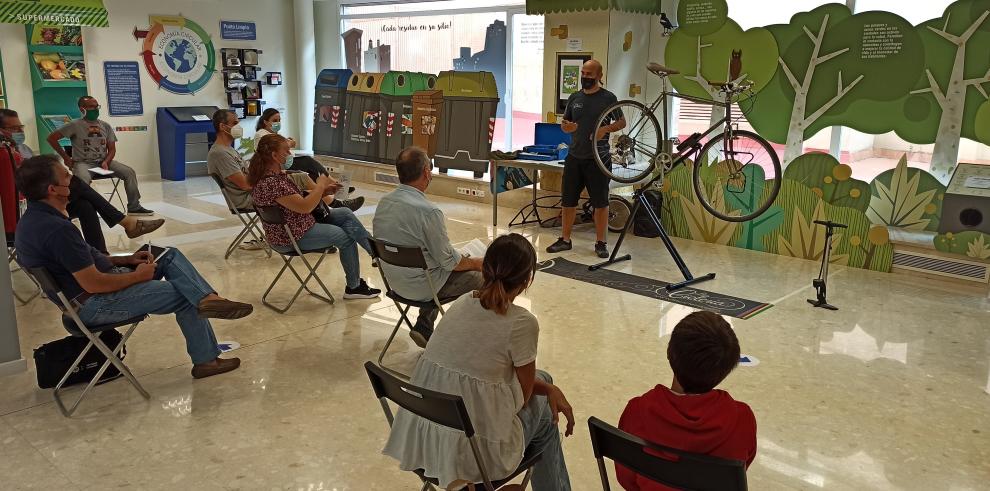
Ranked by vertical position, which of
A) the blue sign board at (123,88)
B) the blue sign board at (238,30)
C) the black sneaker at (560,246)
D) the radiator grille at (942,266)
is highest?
the blue sign board at (238,30)

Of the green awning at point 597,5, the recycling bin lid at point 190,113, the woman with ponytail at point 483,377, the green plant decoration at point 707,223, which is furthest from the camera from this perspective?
the recycling bin lid at point 190,113

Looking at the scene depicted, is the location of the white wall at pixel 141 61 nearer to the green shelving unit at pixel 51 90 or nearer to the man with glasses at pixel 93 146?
the green shelving unit at pixel 51 90

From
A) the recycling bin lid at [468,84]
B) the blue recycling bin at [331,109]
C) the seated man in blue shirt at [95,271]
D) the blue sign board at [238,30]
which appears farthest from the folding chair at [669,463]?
the blue sign board at [238,30]

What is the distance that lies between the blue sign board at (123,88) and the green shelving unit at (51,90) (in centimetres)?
31

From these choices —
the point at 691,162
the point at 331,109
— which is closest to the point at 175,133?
the point at 331,109

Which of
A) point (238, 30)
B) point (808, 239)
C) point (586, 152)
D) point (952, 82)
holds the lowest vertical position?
A: point (808, 239)

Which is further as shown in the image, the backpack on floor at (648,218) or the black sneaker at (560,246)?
the backpack on floor at (648,218)

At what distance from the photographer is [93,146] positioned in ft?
25.9

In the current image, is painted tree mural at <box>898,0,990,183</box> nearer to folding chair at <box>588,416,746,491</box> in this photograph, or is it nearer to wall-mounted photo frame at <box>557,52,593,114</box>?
wall-mounted photo frame at <box>557,52,593,114</box>

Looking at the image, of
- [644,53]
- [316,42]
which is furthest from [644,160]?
[316,42]

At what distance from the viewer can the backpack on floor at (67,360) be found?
384cm

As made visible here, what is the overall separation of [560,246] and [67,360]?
13.7 feet

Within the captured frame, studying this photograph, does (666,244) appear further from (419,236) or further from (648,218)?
(419,236)

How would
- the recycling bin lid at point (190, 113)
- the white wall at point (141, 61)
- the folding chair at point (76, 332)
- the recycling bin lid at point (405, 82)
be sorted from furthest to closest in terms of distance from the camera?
the recycling bin lid at point (190, 113) → the recycling bin lid at point (405, 82) → the white wall at point (141, 61) → the folding chair at point (76, 332)
